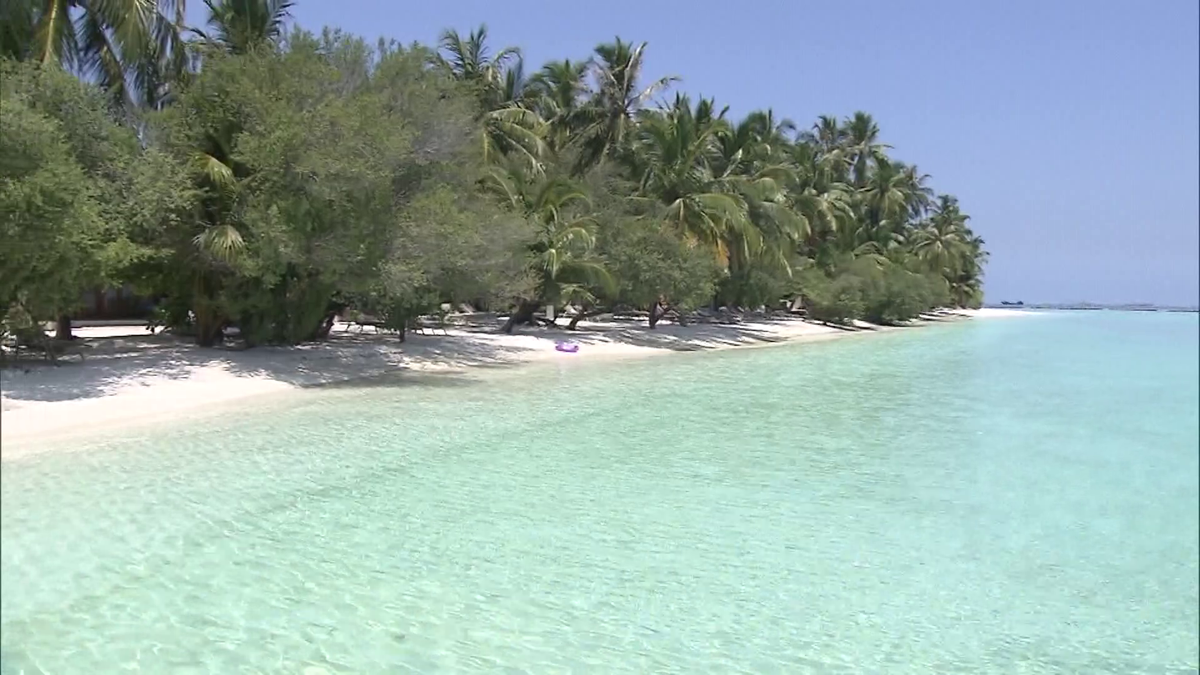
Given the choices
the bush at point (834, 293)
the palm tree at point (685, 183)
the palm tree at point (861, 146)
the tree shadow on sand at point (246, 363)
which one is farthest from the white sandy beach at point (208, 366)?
the palm tree at point (861, 146)

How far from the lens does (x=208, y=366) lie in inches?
629

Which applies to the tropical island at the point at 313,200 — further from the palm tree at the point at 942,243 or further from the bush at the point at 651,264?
the palm tree at the point at 942,243

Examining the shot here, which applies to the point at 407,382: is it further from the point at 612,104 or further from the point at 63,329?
the point at 612,104

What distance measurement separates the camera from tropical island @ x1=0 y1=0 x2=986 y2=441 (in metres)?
13.0

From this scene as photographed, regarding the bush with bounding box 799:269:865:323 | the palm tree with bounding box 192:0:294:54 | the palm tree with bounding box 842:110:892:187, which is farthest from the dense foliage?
the palm tree with bounding box 842:110:892:187

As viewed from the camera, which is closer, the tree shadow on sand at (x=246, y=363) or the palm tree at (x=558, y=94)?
the tree shadow on sand at (x=246, y=363)

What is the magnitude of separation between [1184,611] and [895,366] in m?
19.9

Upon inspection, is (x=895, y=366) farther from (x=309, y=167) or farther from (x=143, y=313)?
(x=143, y=313)

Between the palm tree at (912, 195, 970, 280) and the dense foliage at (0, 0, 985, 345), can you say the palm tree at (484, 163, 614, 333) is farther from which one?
the palm tree at (912, 195, 970, 280)

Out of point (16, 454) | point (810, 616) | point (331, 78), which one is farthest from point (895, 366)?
point (16, 454)

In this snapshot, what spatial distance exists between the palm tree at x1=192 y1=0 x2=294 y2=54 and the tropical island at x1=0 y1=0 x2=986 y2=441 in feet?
0.18

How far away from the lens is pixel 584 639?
5.06m

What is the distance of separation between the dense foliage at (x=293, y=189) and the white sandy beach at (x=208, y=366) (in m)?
0.96

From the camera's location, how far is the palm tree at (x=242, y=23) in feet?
60.1
